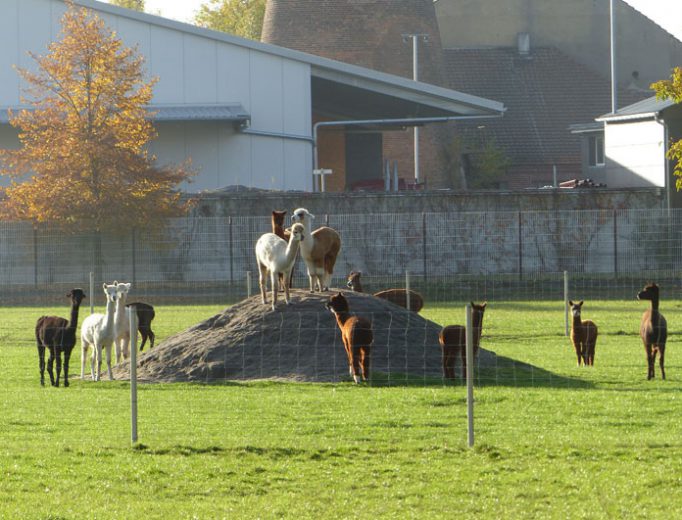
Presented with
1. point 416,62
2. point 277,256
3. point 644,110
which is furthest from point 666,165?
point 277,256

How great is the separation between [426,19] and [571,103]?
1398 centimetres

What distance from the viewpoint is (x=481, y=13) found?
81500mm

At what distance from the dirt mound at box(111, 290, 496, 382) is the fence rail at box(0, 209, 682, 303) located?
18.2 meters

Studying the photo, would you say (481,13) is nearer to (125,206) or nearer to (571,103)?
(571,103)

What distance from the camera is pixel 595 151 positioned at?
65.5m

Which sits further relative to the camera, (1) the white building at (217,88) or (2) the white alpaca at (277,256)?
(1) the white building at (217,88)

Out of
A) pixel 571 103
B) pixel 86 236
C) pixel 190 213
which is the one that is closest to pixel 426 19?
pixel 571 103

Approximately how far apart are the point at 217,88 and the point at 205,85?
0.44 m

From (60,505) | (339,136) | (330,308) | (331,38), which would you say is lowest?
(60,505)

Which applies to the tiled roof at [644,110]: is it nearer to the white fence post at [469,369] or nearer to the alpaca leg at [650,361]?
the alpaca leg at [650,361]

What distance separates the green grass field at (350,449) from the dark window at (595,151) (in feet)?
148

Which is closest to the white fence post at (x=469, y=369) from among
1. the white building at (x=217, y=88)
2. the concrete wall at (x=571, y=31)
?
the white building at (x=217, y=88)

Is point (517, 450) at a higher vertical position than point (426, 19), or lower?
lower

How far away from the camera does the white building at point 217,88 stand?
4991cm
